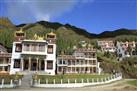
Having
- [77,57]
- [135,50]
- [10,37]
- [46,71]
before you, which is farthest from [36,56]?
[135,50]

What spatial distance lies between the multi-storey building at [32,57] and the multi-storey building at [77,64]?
584 cm

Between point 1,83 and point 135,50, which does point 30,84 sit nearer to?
point 1,83

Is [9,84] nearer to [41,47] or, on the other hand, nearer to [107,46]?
[41,47]

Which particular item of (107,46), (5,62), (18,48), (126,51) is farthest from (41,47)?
(107,46)

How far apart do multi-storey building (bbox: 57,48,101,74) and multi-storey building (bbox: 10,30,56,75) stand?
19.2 ft

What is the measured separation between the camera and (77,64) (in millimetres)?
70688

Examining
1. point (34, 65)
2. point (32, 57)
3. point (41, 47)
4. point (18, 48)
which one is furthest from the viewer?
point (18, 48)

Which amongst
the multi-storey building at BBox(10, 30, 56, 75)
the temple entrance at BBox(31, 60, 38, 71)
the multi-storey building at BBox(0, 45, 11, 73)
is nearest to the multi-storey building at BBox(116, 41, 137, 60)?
the multi-storey building at BBox(10, 30, 56, 75)

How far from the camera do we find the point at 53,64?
6200cm

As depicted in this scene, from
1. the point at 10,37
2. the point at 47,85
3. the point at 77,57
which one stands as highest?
the point at 10,37

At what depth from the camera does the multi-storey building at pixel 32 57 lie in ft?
199

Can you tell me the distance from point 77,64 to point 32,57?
1484 centimetres

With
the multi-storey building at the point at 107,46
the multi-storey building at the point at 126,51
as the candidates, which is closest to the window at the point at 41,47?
the multi-storey building at the point at 126,51

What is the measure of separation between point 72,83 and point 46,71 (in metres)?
19.5
